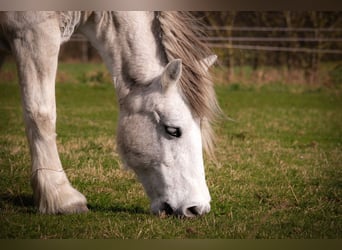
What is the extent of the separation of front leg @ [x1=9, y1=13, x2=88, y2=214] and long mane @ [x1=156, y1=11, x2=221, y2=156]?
31.9 inches

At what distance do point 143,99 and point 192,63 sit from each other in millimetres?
439

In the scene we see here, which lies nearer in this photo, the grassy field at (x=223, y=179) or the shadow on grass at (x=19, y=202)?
→ the grassy field at (x=223, y=179)

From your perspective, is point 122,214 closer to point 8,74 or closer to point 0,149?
point 0,149

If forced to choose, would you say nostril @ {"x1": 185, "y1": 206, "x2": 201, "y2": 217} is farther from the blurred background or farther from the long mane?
the blurred background

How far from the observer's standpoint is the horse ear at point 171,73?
3.70m

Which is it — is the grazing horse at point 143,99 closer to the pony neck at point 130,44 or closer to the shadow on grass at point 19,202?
the pony neck at point 130,44

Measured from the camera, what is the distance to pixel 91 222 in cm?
375

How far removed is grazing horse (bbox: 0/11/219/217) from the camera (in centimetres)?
381

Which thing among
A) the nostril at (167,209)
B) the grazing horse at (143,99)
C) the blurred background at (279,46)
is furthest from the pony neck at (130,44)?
the blurred background at (279,46)

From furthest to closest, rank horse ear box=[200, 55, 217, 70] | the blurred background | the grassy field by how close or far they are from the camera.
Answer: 1. the blurred background
2. horse ear box=[200, 55, 217, 70]
3. the grassy field

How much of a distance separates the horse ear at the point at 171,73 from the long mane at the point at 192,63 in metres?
0.12

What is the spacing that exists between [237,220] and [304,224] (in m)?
0.47

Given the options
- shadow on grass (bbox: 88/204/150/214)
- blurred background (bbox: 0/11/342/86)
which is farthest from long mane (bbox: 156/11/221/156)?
blurred background (bbox: 0/11/342/86)

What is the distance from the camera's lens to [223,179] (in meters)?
5.12
